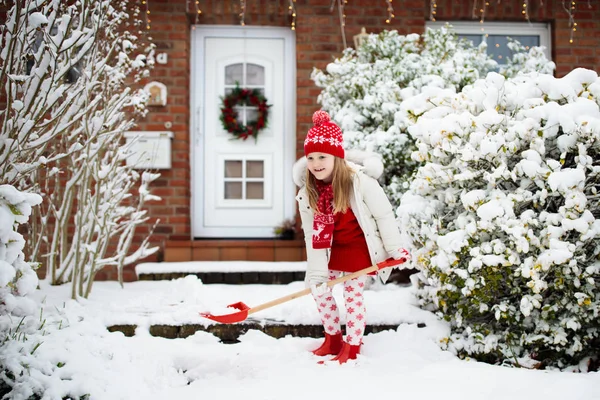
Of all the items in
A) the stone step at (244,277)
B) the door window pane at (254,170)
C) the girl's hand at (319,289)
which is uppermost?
the door window pane at (254,170)

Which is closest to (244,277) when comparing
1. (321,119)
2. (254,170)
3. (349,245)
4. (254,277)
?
(254,277)

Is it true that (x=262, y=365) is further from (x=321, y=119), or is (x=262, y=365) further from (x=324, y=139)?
(x=321, y=119)

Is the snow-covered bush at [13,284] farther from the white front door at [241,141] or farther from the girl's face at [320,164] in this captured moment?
the white front door at [241,141]

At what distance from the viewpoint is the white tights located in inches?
113

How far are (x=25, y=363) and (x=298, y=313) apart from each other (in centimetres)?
159

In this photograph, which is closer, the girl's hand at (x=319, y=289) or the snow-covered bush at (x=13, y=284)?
the snow-covered bush at (x=13, y=284)

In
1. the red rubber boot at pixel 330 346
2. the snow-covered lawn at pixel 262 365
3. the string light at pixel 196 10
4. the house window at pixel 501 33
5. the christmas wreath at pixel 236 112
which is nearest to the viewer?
the snow-covered lawn at pixel 262 365

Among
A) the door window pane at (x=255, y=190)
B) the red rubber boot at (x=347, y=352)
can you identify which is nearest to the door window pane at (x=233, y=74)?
the door window pane at (x=255, y=190)

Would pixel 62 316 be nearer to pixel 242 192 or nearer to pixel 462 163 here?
pixel 462 163

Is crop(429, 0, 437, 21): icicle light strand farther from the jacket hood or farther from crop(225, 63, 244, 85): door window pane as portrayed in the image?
the jacket hood

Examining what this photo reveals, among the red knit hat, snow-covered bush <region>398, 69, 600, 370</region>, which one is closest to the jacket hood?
the red knit hat

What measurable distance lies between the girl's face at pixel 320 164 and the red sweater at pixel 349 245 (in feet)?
0.79

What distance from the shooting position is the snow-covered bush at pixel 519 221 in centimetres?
271

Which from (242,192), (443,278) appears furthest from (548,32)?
(443,278)
